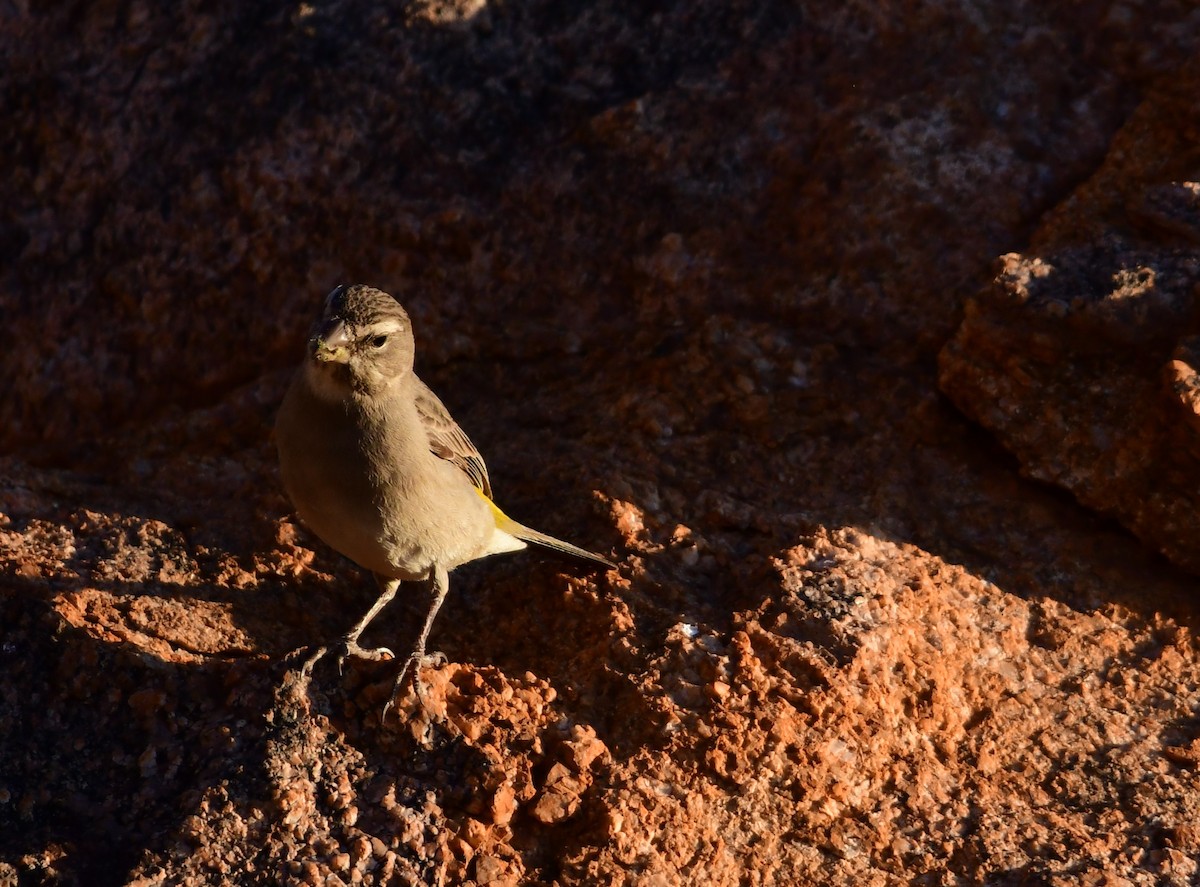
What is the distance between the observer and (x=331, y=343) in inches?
192

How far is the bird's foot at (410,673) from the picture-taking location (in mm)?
4367

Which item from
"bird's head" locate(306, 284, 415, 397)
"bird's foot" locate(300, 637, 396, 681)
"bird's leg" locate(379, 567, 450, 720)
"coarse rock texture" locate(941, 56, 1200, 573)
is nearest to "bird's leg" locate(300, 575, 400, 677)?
"bird's foot" locate(300, 637, 396, 681)

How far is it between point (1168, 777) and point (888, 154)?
3229mm

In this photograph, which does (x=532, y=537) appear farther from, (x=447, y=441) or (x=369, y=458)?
(x=369, y=458)

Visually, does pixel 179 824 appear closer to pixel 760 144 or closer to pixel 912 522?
pixel 912 522

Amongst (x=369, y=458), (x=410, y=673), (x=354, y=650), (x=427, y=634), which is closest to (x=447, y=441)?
(x=369, y=458)

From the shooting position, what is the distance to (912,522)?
5445 millimetres

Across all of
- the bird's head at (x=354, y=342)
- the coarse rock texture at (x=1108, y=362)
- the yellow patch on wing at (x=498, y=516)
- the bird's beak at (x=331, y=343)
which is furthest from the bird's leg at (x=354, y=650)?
the coarse rock texture at (x=1108, y=362)

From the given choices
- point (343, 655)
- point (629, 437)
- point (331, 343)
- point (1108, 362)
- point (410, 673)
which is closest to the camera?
point (410, 673)

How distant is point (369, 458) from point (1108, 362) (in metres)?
3.14

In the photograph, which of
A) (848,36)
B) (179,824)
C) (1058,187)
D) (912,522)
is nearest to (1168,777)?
(912,522)

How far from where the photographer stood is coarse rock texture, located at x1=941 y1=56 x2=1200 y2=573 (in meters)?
5.23

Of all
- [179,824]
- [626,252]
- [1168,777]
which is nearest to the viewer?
[179,824]

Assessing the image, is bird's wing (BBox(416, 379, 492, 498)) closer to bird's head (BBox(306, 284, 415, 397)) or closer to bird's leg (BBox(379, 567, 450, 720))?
bird's head (BBox(306, 284, 415, 397))
